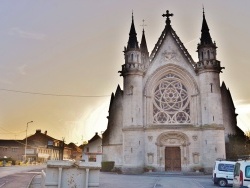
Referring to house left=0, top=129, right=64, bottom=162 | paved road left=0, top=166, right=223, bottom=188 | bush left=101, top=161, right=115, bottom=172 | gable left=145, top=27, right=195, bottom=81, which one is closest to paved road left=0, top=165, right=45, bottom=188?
paved road left=0, top=166, right=223, bottom=188

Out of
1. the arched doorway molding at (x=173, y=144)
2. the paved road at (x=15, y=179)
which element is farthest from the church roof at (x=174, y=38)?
the paved road at (x=15, y=179)

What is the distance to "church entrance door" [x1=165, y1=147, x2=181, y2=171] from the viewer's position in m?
37.3

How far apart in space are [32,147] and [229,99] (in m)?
63.6

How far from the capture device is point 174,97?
38969 mm

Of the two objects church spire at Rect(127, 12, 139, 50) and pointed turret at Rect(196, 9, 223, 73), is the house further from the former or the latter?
pointed turret at Rect(196, 9, 223, 73)

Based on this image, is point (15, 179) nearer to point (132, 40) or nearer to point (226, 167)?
point (226, 167)

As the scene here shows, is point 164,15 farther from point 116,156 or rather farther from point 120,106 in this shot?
point 116,156

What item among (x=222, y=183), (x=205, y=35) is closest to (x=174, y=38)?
(x=205, y=35)

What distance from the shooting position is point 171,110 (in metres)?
38.5

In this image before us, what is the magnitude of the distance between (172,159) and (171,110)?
6.02 meters

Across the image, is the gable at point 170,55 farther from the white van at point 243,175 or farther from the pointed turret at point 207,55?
the white van at point 243,175

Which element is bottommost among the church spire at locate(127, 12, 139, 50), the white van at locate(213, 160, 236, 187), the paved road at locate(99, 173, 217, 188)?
the paved road at locate(99, 173, 217, 188)

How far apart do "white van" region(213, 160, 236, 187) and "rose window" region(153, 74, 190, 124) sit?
50.1 ft

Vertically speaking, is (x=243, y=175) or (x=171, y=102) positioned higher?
(x=171, y=102)
